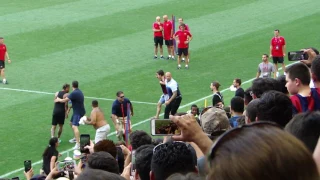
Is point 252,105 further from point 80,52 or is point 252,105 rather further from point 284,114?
point 80,52

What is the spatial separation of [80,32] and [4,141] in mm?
→ 12561

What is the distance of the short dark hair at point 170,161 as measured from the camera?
439cm

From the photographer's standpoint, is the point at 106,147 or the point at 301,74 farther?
the point at 106,147

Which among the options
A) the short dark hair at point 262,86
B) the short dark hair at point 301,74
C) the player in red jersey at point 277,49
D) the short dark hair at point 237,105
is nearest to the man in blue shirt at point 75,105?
the player in red jersey at point 277,49

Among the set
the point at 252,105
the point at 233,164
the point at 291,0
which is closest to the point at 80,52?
the point at 291,0

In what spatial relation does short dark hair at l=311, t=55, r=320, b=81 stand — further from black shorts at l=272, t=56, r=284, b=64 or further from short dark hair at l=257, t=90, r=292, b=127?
black shorts at l=272, t=56, r=284, b=64

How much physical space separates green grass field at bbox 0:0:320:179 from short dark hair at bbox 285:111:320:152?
42.5 feet

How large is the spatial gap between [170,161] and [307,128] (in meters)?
0.92

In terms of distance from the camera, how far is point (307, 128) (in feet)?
12.7

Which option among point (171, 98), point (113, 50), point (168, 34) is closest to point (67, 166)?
point (171, 98)

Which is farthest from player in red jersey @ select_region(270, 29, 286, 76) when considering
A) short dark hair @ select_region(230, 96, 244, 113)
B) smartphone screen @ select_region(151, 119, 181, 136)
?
smartphone screen @ select_region(151, 119, 181, 136)

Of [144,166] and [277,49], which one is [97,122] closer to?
[277,49]

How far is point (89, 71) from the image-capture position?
25.1 m

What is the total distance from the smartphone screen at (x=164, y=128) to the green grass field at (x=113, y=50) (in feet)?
36.6
